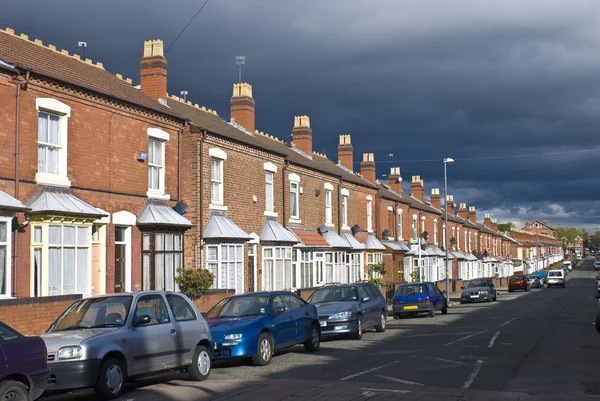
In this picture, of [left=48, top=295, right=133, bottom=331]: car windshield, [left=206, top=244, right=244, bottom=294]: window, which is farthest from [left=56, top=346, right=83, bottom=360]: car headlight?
[left=206, top=244, right=244, bottom=294]: window

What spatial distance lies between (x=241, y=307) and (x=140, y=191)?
8.25 meters

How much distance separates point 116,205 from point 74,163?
2.13 meters

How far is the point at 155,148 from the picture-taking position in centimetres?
2397

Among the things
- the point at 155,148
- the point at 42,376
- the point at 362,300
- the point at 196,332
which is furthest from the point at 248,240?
the point at 42,376

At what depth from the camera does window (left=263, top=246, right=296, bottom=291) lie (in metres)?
29.8

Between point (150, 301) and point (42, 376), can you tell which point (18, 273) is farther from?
point (42, 376)

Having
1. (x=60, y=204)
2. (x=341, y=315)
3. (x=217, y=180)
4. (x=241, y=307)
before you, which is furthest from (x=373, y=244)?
(x=241, y=307)

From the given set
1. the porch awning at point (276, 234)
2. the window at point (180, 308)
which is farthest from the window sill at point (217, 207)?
the window at point (180, 308)

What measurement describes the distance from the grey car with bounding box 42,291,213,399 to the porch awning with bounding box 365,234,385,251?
98.0ft

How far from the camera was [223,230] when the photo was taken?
25.6 meters

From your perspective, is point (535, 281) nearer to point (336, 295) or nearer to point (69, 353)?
point (336, 295)

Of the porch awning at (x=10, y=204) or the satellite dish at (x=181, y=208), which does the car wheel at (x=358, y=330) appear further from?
the porch awning at (x=10, y=204)

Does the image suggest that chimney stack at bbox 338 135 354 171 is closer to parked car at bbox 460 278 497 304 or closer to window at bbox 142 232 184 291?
parked car at bbox 460 278 497 304

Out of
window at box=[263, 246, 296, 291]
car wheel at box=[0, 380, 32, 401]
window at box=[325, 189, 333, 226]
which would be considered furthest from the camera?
window at box=[325, 189, 333, 226]
